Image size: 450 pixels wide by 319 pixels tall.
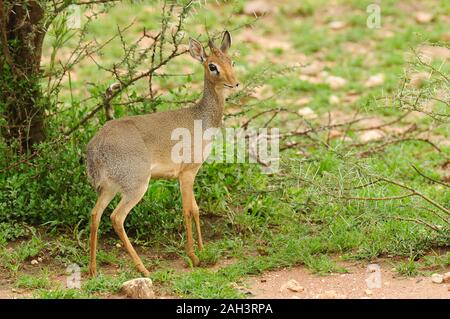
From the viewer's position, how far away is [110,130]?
6.02 meters

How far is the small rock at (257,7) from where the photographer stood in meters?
11.7

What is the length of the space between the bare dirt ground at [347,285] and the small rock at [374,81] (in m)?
4.33

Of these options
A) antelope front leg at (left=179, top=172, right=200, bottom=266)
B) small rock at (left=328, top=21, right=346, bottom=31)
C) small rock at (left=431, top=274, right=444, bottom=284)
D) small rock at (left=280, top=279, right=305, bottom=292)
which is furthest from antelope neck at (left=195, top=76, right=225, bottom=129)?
small rock at (left=328, top=21, right=346, bottom=31)

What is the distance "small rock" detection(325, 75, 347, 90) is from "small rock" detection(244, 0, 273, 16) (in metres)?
1.81

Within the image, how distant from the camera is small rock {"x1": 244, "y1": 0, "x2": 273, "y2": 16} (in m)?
11.7

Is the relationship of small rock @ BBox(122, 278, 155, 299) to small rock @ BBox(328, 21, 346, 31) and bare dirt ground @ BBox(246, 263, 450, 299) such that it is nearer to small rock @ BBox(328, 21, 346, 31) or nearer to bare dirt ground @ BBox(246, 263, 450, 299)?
bare dirt ground @ BBox(246, 263, 450, 299)

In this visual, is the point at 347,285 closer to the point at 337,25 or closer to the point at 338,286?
the point at 338,286

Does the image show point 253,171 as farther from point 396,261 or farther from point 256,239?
point 396,261

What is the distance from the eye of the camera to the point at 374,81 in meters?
10.0

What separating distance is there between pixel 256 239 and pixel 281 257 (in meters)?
0.55

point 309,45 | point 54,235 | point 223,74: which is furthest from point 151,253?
point 309,45

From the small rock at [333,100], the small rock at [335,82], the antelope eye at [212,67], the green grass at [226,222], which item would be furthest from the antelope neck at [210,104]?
the small rock at [335,82]

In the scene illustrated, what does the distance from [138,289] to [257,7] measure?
7195 millimetres

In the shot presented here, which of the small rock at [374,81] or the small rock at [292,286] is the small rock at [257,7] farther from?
the small rock at [292,286]
